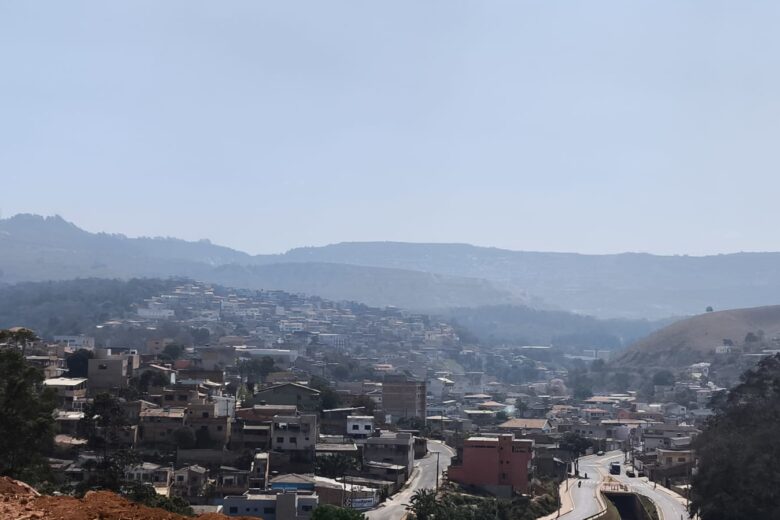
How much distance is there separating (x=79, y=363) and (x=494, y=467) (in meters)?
20.0

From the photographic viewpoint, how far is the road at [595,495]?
44.7 m

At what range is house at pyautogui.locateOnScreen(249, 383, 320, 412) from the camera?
181 ft

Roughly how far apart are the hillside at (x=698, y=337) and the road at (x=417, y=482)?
8546cm

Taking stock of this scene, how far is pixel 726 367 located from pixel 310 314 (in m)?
80.7

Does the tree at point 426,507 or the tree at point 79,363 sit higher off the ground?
the tree at point 79,363

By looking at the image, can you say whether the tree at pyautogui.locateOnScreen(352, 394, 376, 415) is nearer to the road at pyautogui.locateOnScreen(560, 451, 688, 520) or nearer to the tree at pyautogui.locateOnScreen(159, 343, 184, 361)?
the road at pyautogui.locateOnScreen(560, 451, 688, 520)

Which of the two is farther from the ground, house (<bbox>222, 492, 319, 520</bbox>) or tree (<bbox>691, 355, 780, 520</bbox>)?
tree (<bbox>691, 355, 780, 520</bbox>)

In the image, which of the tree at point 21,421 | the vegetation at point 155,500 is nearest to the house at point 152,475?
the vegetation at point 155,500

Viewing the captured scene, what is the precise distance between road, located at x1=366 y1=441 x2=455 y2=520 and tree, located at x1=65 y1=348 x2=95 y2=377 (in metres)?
15.5

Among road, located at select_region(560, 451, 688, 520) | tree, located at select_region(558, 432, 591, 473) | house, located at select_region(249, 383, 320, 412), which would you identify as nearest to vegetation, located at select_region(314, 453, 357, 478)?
road, located at select_region(560, 451, 688, 520)

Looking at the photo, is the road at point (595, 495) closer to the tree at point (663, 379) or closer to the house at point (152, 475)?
the house at point (152, 475)

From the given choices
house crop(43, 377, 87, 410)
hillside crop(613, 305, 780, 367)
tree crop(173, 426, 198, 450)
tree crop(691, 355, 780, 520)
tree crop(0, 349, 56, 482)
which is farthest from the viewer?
hillside crop(613, 305, 780, 367)

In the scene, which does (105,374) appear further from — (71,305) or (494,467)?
(71,305)

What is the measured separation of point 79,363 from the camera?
55.2 m
